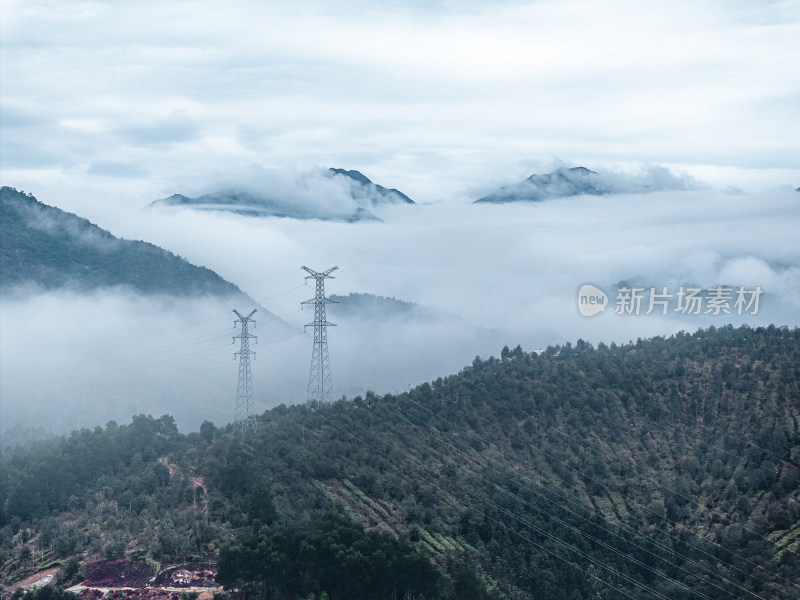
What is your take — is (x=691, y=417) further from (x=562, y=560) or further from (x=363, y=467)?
(x=363, y=467)

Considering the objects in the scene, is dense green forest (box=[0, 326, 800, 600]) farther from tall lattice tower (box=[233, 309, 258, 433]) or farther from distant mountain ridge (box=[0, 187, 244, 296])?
distant mountain ridge (box=[0, 187, 244, 296])

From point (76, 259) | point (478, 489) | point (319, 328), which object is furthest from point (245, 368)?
point (76, 259)

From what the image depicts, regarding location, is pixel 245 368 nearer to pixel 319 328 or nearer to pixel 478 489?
pixel 319 328

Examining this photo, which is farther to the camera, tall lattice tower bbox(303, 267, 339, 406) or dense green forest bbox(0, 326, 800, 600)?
tall lattice tower bbox(303, 267, 339, 406)

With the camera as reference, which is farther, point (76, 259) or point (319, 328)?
point (76, 259)

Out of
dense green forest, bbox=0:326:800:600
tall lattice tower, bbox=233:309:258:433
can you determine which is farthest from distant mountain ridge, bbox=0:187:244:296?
tall lattice tower, bbox=233:309:258:433

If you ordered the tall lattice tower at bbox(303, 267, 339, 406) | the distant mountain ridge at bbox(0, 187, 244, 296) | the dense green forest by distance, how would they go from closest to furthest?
1. the dense green forest
2. the tall lattice tower at bbox(303, 267, 339, 406)
3. the distant mountain ridge at bbox(0, 187, 244, 296)
